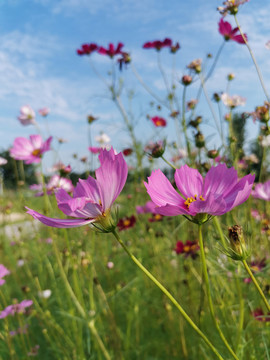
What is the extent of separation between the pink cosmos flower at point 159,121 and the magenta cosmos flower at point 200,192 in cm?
153

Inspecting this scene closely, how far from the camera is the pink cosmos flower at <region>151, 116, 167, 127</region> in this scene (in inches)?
76.6

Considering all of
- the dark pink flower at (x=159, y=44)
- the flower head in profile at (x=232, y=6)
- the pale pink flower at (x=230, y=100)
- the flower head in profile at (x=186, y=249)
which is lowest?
the flower head in profile at (x=186, y=249)

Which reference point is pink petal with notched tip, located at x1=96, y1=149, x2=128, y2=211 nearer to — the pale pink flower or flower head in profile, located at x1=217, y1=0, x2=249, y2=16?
flower head in profile, located at x1=217, y1=0, x2=249, y2=16

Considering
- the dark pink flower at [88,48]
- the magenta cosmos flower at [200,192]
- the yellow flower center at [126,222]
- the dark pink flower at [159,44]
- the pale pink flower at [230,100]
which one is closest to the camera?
Result: the magenta cosmos flower at [200,192]

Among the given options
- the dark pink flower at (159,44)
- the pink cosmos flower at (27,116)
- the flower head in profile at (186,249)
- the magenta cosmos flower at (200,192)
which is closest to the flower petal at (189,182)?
the magenta cosmos flower at (200,192)

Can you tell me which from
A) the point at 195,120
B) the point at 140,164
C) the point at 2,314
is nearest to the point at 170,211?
the point at 2,314

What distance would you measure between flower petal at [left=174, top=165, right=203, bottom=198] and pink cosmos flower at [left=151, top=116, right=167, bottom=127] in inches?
60.0

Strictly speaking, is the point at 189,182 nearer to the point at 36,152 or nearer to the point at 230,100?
the point at 36,152

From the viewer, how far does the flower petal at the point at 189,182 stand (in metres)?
0.42

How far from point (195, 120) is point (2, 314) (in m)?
0.73

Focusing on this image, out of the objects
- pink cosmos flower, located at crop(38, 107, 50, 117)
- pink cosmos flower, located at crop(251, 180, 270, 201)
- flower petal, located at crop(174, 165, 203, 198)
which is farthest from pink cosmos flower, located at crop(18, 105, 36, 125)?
flower petal, located at crop(174, 165, 203, 198)

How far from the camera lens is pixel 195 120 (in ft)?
3.31

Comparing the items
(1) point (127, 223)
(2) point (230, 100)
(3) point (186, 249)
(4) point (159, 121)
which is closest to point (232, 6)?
(2) point (230, 100)

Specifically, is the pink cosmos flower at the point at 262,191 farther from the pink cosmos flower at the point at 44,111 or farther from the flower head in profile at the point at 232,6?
the pink cosmos flower at the point at 44,111
